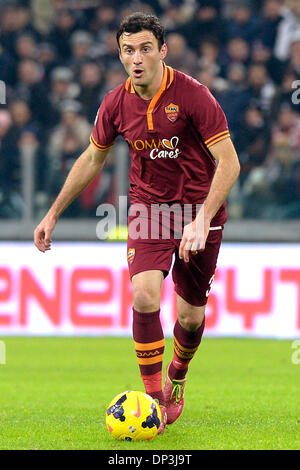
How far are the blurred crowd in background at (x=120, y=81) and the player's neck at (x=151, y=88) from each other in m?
5.61

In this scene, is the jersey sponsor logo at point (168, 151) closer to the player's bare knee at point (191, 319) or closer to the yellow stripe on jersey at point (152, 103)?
the yellow stripe on jersey at point (152, 103)

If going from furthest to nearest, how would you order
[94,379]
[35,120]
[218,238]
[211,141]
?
[35,120] → [94,379] → [218,238] → [211,141]

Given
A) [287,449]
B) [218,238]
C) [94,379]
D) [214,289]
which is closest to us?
[287,449]

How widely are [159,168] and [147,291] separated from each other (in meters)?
0.81

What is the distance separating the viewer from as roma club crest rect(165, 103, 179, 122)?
5836mm

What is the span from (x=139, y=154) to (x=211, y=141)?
0.51m

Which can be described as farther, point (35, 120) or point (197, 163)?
point (35, 120)

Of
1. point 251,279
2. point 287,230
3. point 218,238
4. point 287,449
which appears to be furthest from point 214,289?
point 287,449

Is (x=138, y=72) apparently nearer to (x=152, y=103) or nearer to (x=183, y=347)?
(x=152, y=103)

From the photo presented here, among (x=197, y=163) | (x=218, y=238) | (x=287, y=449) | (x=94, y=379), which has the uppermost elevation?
(x=197, y=163)

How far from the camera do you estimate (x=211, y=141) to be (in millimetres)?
5703

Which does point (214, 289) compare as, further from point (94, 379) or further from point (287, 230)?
point (94, 379)

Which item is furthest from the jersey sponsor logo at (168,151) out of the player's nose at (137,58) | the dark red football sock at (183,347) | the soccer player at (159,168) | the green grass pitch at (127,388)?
the green grass pitch at (127,388)

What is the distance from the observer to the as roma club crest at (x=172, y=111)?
5.84 m
